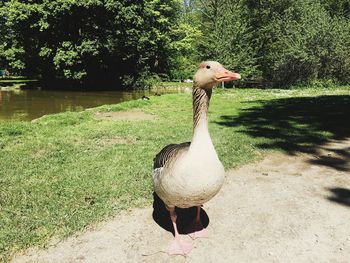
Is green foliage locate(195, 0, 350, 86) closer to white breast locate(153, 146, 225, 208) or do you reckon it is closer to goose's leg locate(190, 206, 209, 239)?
goose's leg locate(190, 206, 209, 239)

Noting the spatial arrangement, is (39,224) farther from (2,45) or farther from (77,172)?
(2,45)

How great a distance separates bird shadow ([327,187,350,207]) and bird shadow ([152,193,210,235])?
2.32 m

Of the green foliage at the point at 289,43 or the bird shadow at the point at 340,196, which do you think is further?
→ the green foliage at the point at 289,43

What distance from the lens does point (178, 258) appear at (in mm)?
4398

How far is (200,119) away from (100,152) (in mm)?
5052

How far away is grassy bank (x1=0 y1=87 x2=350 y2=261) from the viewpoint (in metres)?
5.42

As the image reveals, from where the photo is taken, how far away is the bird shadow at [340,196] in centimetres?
584

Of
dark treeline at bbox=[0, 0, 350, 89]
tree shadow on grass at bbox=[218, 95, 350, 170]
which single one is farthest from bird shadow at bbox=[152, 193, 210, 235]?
dark treeline at bbox=[0, 0, 350, 89]

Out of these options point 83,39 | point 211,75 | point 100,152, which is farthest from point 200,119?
point 83,39

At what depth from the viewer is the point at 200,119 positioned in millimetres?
4266

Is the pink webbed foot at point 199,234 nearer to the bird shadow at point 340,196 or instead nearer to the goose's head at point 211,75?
the goose's head at point 211,75

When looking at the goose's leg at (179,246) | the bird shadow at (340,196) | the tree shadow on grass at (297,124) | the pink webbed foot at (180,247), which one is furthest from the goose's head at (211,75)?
the tree shadow on grass at (297,124)

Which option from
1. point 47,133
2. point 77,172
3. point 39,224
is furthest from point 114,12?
point 39,224

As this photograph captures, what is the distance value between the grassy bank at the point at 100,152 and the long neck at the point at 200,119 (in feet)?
7.26
